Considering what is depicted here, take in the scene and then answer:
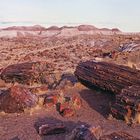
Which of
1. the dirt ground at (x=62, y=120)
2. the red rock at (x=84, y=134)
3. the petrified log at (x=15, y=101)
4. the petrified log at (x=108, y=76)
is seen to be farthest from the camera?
the petrified log at (x=108, y=76)

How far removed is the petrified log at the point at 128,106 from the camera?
14579mm

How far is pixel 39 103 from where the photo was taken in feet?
56.2

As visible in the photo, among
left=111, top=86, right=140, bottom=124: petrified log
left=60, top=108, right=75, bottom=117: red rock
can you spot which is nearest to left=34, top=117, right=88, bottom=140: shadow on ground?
left=60, top=108, right=75, bottom=117: red rock

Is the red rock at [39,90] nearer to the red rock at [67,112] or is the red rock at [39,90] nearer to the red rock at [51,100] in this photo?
the red rock at [51,100]

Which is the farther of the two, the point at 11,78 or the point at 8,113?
the point at 11,78

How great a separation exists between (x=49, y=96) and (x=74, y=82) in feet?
9.13

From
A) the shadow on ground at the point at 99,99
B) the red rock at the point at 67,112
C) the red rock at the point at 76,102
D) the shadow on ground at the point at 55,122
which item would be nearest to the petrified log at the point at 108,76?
the shadow on ground at the point at 99,99

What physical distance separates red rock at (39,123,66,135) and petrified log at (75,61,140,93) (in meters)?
4.10

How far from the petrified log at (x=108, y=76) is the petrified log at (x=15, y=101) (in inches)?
124

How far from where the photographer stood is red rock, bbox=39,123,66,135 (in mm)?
13758

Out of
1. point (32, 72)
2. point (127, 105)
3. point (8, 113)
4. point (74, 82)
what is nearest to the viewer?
point (127, 105)

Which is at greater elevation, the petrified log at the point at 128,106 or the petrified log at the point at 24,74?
the petrified log at the point at 128,106

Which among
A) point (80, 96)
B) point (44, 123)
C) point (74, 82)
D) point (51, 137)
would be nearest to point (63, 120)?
point (44, 123)

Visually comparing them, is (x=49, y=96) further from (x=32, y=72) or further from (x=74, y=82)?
(x=32, y=72)
